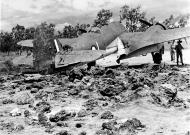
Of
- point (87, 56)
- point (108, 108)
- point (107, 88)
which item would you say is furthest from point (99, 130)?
point (87, 56)

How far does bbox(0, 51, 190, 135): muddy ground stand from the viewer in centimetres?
641

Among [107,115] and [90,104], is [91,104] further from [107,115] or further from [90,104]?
[107,115]

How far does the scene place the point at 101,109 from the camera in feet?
26.5

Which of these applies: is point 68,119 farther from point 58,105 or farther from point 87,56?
point 87,56

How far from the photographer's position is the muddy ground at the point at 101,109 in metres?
6.41

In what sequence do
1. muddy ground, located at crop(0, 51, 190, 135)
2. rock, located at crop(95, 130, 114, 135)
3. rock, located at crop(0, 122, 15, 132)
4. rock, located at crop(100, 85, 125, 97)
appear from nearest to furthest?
1. rock, located at crop(95, 130, 114, 135)
2. muddy ground, located at crop(0, 51, 190, 135)
3. rock, located at crop(0, 122, 15, 132)
4. rock, located at crop(100, 85, 125, 97)

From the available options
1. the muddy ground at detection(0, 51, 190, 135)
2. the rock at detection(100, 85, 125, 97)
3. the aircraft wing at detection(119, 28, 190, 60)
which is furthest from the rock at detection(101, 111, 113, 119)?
the aircraft wing at detection(119, 28, 190, 60)

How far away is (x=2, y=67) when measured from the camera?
2128 centimetres

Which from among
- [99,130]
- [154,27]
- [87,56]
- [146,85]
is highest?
[154,27]

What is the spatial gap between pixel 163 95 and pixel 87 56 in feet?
19.5

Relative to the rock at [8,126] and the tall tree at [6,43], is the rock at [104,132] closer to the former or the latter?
the rock at [8,126]

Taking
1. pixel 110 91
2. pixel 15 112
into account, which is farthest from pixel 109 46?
pixel 15 112

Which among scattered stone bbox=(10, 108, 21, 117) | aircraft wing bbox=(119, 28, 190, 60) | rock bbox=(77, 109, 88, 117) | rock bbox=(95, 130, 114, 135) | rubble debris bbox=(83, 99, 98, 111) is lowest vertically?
rock bbox=(95, 130, 114, 135)

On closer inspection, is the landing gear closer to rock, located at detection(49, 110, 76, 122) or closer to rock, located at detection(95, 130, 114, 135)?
rock, located at detection(49, 110, 76, 122)
